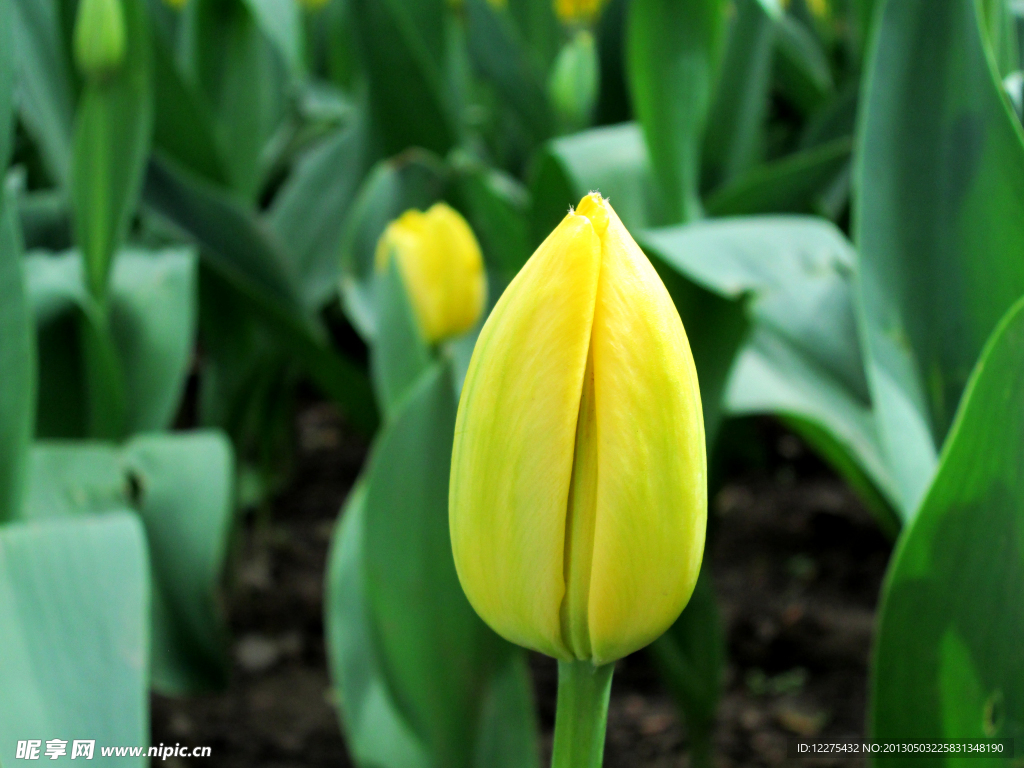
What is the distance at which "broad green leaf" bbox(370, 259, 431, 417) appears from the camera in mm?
692

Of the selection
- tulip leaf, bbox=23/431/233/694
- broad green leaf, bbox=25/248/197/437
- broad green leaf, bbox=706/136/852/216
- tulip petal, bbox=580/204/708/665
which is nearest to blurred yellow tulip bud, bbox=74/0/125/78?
broad green leaf, bbox=25/248/197/437

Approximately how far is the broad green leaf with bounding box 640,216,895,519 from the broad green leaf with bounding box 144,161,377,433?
1.48 feet

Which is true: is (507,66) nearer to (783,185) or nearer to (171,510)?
(783,185)

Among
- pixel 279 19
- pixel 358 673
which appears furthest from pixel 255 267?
pixel 358 673

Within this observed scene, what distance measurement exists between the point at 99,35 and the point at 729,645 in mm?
940

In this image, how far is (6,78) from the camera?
1.77ft

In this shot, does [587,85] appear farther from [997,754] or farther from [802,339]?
[997,754]

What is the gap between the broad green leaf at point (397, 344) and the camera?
692 millimetres

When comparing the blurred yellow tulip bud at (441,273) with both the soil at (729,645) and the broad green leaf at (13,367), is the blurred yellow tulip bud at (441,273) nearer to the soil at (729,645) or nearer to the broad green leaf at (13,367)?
the broad green leaf at (13,367)

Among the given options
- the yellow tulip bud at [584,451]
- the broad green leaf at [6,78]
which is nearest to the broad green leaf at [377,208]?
the broad green leaf at [6,78]

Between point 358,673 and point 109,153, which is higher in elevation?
point 109,153

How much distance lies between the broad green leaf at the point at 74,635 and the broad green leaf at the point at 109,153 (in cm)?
44

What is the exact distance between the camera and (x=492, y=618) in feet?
1.05

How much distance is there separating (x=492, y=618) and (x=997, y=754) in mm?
339
